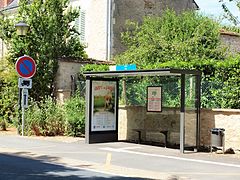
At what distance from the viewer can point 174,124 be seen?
58.0 feet

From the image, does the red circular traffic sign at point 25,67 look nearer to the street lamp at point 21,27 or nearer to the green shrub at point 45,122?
the street lamp at point 21,27

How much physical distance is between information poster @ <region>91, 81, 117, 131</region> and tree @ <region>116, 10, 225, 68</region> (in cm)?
426

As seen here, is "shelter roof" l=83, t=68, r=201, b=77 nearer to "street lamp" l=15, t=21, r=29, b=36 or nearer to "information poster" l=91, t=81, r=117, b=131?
"information poster" l=91, t=81, r=117, b=131

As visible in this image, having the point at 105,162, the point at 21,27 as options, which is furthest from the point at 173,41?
the point at 105,162

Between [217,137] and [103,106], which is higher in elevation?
[103,106]

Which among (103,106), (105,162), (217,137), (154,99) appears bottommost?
(105,162)

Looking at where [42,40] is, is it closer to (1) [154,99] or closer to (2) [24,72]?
(2) [24,72]

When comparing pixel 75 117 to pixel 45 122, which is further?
pixel 45 122

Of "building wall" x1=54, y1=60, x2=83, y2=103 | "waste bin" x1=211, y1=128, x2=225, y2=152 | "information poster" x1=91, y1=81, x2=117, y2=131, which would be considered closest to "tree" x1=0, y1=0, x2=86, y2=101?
"building wall" x1=54, y1=60, x2=83, y2=103

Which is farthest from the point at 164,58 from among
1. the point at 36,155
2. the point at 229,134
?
the point at 36,155

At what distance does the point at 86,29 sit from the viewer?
30906 mm

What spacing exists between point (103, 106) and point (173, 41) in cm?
727

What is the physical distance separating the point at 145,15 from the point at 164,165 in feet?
66.1

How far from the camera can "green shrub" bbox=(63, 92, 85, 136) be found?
65.2 ft
